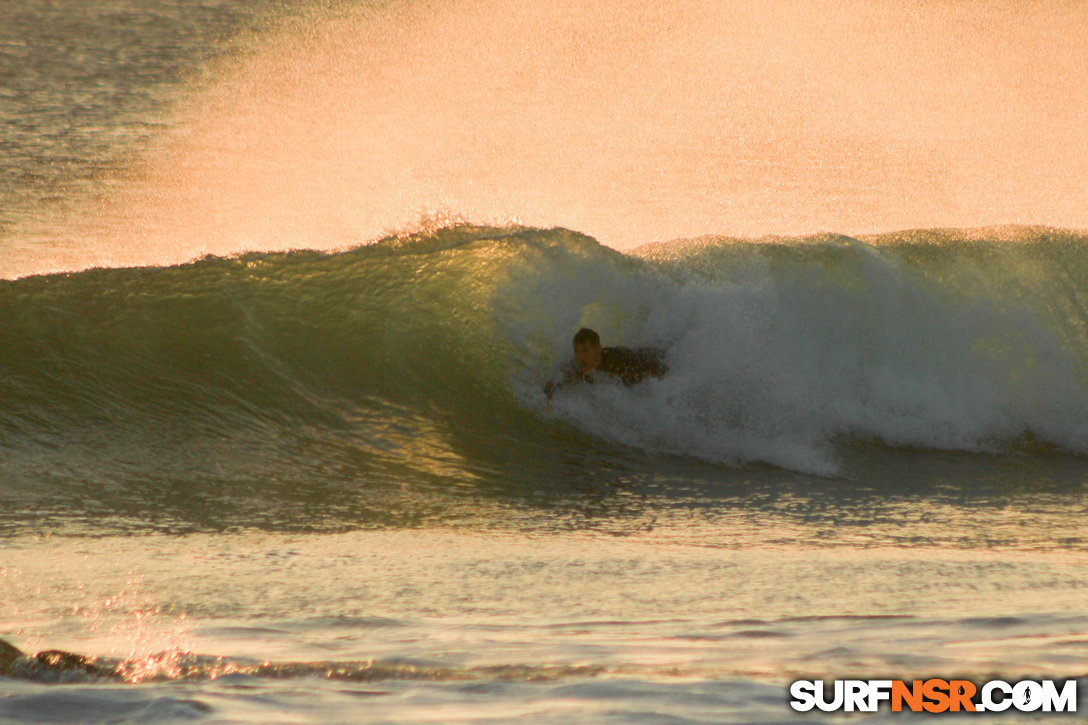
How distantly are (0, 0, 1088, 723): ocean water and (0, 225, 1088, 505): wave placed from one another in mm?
30

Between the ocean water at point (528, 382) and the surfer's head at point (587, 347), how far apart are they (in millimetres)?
251

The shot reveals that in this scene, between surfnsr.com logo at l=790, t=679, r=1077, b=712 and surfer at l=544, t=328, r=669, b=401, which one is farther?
surfer at l=544, t=328, r=669, b=401

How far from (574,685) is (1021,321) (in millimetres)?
6742

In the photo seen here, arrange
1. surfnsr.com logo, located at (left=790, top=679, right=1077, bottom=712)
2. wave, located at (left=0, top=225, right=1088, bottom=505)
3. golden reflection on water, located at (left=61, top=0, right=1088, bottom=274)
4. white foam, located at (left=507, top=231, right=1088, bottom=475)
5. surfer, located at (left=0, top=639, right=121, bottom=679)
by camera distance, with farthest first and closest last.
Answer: golden reflection on water, located at (left=61, top=0, right=1088, bottom=274)
white foam, located at (left=507, top=231, right=1088, bottom=475)
wave, located at (left=0, top=225, right=1088, bottom=505)
surfer, located at (left=0, top=639, right=121, bottom=679)
surfnsr.com logo, located at (left=790, top=679, right=1077, bottom=712)

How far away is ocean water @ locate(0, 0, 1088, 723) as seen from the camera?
7.71ft

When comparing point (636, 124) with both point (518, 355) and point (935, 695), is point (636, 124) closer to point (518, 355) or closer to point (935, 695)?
point (518, 355)

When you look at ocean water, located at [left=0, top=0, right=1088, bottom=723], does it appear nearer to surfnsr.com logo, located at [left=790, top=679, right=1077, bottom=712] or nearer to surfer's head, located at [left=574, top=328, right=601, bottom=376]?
surfnsr.com logo, located at [left=790, top=679, right=1077, bottom=712]

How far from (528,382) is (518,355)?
268mm

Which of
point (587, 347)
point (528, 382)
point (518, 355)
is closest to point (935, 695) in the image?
point (587, 347)

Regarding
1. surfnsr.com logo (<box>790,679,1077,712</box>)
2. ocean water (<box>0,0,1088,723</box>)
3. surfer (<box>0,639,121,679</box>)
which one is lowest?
surfnsr.com logo (<box>790,679,1077,712</box>)

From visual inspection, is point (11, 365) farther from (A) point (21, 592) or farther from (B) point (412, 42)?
(B) point (412, 42)

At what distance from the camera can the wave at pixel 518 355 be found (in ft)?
19.2

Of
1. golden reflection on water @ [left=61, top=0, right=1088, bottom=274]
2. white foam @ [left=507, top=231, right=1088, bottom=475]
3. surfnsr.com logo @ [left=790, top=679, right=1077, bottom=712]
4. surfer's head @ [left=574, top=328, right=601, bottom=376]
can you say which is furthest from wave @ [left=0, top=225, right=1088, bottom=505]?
golden reflection on water @ [left=61, top=0, right=1088, bottom=274]

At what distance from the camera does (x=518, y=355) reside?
693 cm
